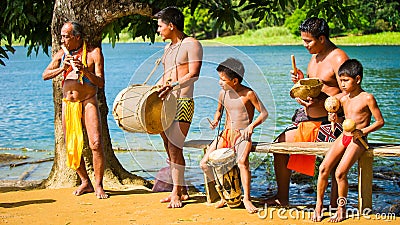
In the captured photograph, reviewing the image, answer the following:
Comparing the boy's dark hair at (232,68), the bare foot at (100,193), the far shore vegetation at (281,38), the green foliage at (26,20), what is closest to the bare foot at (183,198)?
the bare foot at (100,193)

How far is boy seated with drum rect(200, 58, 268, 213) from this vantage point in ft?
16.8

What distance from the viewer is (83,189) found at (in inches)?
227

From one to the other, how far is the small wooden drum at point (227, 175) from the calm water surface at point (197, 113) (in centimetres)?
59

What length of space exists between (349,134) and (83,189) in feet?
Result: 7.48

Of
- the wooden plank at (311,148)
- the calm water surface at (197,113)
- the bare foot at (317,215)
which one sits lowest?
the calm water surface at (197,113)

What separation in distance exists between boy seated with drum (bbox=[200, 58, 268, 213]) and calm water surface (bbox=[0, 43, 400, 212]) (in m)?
0.38

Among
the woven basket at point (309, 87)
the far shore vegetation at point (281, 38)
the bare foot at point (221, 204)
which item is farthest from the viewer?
the far shore vegetation at point (281, 38)

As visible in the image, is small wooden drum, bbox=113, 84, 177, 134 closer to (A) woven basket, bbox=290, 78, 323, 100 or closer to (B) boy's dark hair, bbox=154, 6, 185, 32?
(B) boy's dark hair, bbox=154, 6, 185, 32

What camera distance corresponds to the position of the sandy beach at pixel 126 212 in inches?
193

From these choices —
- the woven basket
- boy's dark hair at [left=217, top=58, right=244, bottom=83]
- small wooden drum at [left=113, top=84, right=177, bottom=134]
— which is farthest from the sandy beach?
boy's dark hair at [left=217, top=58, right=244, bottom=83]

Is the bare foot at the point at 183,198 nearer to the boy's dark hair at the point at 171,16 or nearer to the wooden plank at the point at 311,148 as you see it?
the wooden plank at the point at 311,148

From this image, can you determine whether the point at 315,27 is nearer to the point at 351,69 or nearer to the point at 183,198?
the point at 351,69

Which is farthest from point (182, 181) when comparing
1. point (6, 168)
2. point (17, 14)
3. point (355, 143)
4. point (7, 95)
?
point (7, 95)

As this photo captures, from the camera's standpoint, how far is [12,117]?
15859 millimetres
